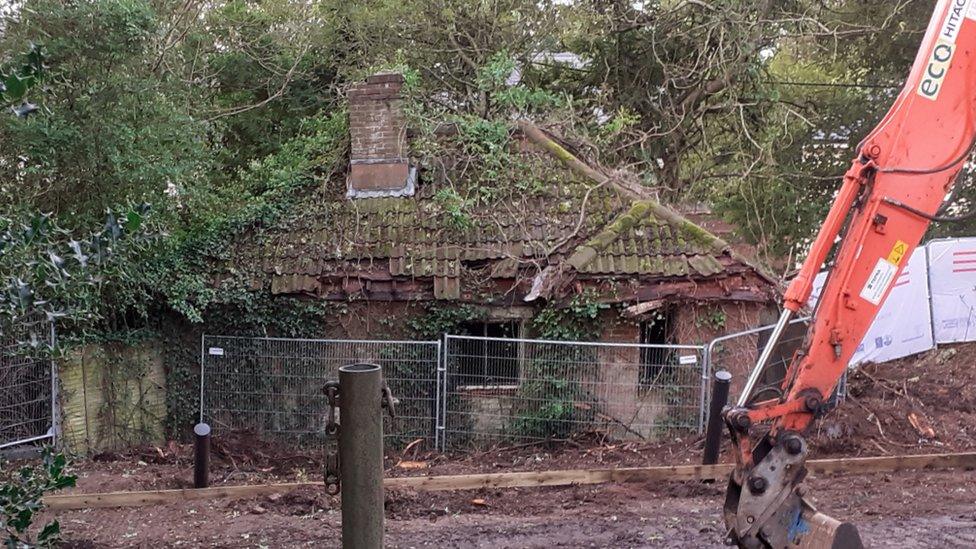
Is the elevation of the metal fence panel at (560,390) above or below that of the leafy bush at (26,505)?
below

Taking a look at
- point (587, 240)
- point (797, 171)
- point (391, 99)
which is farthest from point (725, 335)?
point (797, 171)

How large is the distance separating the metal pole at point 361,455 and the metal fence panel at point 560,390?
7.04 m

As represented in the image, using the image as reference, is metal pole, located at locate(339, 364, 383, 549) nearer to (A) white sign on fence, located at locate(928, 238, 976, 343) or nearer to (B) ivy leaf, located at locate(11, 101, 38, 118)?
(B) ivy leaf, located at locate(11, 101, 38, 118)

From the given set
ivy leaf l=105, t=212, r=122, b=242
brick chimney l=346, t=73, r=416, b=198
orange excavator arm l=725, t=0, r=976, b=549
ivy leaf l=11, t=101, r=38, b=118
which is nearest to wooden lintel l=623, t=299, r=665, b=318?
brick chimney l=346, t=73, r=416, b=198

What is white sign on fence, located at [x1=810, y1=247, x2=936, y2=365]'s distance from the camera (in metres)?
13.6

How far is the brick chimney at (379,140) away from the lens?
1215 centimetres

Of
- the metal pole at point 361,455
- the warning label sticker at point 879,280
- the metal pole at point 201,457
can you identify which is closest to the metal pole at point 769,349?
the warning label sticker at point 879,280

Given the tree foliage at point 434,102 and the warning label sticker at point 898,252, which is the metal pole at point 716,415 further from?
the tree foliage at point 434,102

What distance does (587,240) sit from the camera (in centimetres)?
1158

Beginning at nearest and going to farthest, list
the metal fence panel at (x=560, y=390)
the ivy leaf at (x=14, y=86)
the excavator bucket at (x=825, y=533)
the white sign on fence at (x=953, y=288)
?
1. the ivy leaf at (x=14, y=86)
2. the excavator bucket at (x=825, y=533)
3. the metal fence panel at (x=560, y=390)
4. the white sign on fence at (x=953, y=288)

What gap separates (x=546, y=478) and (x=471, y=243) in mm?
4293

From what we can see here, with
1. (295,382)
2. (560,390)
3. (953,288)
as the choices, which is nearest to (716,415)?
(560,390)

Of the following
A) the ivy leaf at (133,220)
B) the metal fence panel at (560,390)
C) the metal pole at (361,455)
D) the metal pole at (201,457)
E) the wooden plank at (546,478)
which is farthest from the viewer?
the metal fence panel at (560,390)

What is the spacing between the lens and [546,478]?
8.26m
